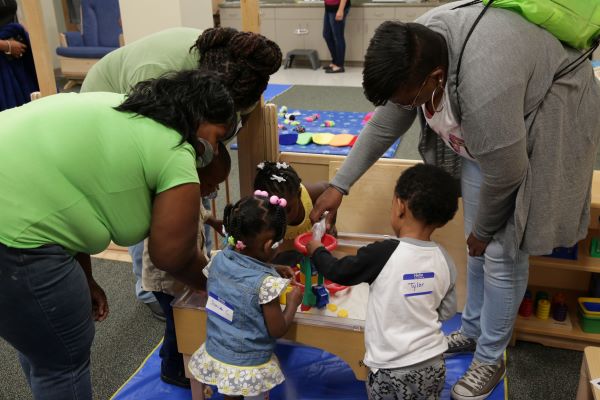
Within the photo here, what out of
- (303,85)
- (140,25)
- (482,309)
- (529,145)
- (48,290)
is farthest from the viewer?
(303,85)

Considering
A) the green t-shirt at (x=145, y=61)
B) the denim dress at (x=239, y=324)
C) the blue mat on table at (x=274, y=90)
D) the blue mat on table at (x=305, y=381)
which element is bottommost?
the blue mat on table at (x=274, y=90)

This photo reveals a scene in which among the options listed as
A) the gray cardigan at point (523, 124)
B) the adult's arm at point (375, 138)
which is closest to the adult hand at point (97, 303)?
the adult's arm at point (375, 138)

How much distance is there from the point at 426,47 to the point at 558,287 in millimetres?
1420

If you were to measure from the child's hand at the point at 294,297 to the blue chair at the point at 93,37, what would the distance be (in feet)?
18.2

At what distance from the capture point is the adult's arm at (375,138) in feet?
5.46

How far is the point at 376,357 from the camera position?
1.34 m

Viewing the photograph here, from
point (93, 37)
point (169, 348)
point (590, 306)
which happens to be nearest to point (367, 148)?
point (169, 348)

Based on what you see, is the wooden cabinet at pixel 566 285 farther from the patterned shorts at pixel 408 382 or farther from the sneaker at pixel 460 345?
the patterned shorts at pixel 408 382

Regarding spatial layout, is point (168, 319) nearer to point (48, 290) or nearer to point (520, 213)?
point (48, 290)

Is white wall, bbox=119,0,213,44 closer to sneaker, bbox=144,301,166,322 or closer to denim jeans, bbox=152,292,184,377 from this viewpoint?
sneaker, bbox=144,301,166,322

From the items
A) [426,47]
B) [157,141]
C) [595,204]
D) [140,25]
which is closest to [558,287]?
[595,204]

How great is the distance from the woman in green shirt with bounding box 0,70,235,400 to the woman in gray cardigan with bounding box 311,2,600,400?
1.39ft

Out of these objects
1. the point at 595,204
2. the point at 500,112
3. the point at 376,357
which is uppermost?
the point at 500,112

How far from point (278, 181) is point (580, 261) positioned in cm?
110
